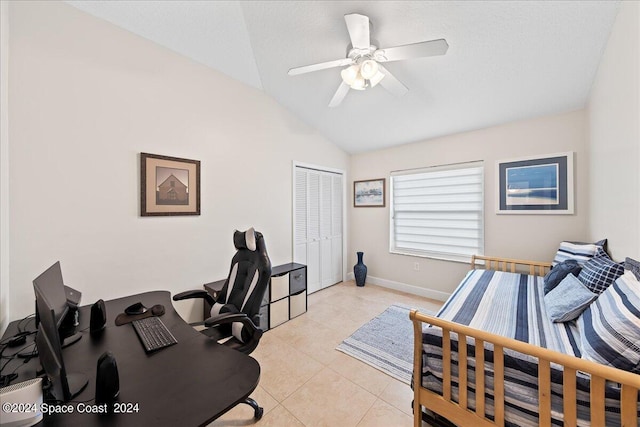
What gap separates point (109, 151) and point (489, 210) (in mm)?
4089

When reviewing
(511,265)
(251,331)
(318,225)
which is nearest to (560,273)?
(511,265)

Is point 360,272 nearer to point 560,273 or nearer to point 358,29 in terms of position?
point 560,273

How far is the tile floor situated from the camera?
1.54 meters

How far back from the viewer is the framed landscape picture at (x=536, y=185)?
256 cm

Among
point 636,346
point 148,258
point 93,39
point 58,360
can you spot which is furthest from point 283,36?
point 636,346

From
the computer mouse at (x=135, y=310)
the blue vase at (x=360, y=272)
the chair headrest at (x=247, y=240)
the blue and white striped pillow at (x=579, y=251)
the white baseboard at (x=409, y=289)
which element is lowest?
the white baseboard at (x=409, y=289)

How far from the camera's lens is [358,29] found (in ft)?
5.39

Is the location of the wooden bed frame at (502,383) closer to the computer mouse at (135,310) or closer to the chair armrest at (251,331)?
the chair armrest at (251,331)

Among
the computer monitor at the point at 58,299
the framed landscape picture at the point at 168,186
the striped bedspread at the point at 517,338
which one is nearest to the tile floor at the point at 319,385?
the striped bedspread at the point at 517,338

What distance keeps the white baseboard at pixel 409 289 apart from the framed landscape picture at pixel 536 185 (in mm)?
1393

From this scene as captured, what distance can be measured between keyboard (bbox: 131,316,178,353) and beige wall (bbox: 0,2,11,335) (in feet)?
2.82

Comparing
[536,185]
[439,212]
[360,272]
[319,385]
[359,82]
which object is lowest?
[319,385]

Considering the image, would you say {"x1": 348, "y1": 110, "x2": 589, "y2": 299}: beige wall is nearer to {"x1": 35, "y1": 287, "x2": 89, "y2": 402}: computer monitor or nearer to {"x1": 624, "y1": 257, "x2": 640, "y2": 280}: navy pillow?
{"x1": 624, "y1": 257, "x2": 640, "y2": 280}: navy pillow

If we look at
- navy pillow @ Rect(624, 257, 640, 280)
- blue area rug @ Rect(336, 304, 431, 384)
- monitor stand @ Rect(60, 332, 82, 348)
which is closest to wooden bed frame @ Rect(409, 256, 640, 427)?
blue area rug @ Rect(336, 304, 431, 384)
